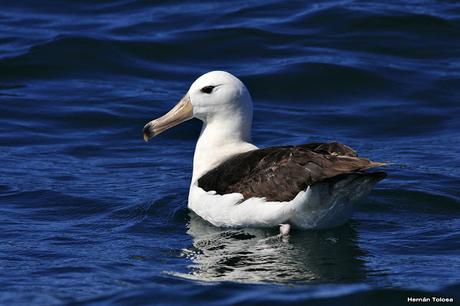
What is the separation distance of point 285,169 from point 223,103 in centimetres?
172

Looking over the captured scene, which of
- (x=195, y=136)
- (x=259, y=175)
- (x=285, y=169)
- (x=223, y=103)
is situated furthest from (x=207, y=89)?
(x=195, y=136)

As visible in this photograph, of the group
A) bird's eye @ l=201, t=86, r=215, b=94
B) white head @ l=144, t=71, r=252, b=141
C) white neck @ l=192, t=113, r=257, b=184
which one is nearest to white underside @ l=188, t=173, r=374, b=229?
white neck @ l=192, t=113, r=257, b=184

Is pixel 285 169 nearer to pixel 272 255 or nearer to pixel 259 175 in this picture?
pixel 259 175

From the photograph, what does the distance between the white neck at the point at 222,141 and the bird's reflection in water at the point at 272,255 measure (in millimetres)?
683

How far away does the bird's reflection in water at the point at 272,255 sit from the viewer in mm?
10133

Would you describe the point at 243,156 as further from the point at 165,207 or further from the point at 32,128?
the point at 32,128

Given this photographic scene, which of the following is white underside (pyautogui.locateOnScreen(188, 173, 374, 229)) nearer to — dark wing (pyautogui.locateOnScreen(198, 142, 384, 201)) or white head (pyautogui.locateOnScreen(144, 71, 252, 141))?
dark wing (pyautogui.locateOnScreen(198, 142, 384, 201))

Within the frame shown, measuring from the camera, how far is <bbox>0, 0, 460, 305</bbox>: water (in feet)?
33.1

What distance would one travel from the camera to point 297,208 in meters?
11.1

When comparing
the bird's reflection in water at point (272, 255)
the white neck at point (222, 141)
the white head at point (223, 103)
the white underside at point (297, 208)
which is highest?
the white head at point (223, 103)

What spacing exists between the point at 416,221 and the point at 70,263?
3611 millimetres

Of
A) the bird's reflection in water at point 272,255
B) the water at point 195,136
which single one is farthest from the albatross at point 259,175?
the water at point 195,136

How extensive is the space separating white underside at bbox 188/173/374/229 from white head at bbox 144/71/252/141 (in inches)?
42.5

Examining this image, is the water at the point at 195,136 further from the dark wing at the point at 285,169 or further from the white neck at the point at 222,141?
the white neck at the point at 222,141
